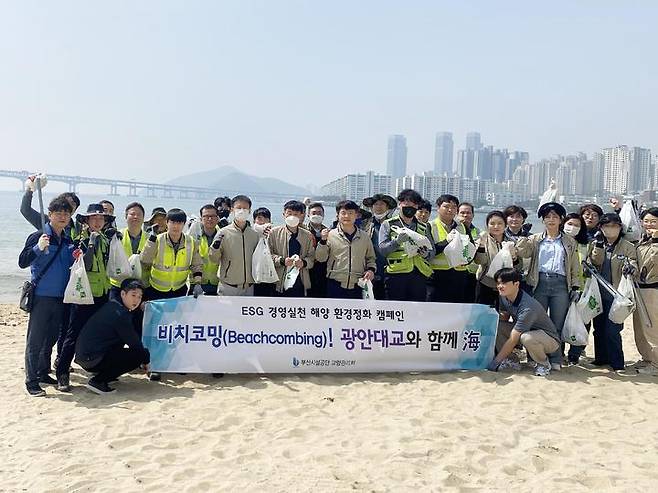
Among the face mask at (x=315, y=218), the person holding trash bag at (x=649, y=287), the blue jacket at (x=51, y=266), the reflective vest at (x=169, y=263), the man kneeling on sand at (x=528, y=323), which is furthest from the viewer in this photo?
the face mask at (x=315, y=218)

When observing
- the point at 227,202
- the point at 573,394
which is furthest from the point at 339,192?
the point at 573,394

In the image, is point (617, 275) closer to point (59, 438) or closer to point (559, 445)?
point (559, 445)

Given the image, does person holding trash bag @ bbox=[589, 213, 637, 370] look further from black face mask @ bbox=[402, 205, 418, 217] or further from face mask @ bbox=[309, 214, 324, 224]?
face mask @ bbox=[309, 214, 324, 224]

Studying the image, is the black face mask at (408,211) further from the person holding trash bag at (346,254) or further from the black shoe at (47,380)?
the black shoe at (47,380)

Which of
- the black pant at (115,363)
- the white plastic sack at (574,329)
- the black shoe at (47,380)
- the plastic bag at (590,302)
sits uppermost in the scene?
the plastic bag at (590,302)

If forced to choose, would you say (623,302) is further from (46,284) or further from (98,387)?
(46,284)

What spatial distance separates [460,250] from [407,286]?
0.75 meters

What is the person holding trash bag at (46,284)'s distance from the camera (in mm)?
5309

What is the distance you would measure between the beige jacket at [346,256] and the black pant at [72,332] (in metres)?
2.53

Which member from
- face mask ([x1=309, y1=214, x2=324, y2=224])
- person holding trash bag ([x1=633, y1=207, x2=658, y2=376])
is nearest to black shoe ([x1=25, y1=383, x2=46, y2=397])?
face mask ([x1=309, y1=214, x2=324, y2=224])

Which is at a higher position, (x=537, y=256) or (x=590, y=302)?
(x=537, y=256)

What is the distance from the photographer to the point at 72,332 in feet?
18.2

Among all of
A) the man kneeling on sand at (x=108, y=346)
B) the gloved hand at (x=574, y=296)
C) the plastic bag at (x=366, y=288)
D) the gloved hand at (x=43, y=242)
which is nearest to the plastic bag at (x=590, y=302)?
the gloved hand at (x=574, y=296)

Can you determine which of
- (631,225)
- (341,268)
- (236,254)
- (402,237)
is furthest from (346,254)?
(631,225)
